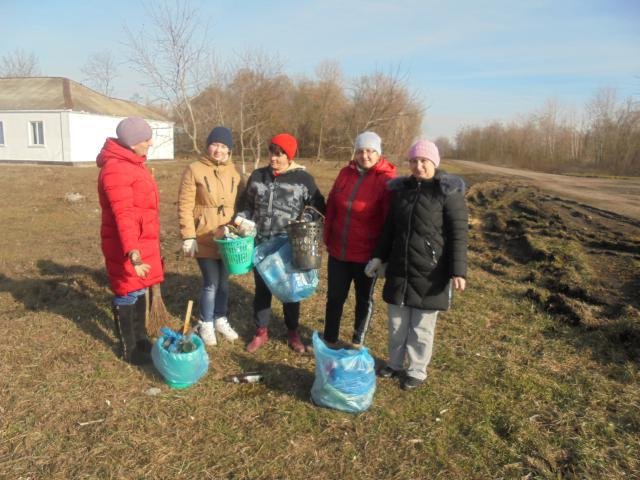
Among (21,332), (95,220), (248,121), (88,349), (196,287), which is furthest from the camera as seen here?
(248,121)

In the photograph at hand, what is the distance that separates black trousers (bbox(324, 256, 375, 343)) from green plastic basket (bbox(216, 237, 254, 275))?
67 cm

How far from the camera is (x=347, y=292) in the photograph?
375 centimetres

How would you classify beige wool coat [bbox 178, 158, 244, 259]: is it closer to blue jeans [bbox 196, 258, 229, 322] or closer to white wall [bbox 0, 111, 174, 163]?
blue jeans [bbox 196, 258, 229, 322]

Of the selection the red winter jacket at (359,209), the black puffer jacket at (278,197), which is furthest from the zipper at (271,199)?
the red winter jacket at (359,209)

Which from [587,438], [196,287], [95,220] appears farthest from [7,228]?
[587,438]

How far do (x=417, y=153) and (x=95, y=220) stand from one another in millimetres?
9105

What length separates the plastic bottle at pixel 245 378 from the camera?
11.4ft

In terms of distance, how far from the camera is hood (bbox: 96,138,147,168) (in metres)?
3.25

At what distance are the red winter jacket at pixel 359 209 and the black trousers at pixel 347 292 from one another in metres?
0.11

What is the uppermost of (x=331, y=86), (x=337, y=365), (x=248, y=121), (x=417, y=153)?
(x=331, y=86)

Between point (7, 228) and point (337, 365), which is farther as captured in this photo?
point (7, 228)

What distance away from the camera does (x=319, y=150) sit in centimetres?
3111

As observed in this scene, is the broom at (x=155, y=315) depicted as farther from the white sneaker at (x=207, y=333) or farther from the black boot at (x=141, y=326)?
the white sneaker at (x=207, y=333)

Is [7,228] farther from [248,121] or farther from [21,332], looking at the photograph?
[248,121]
